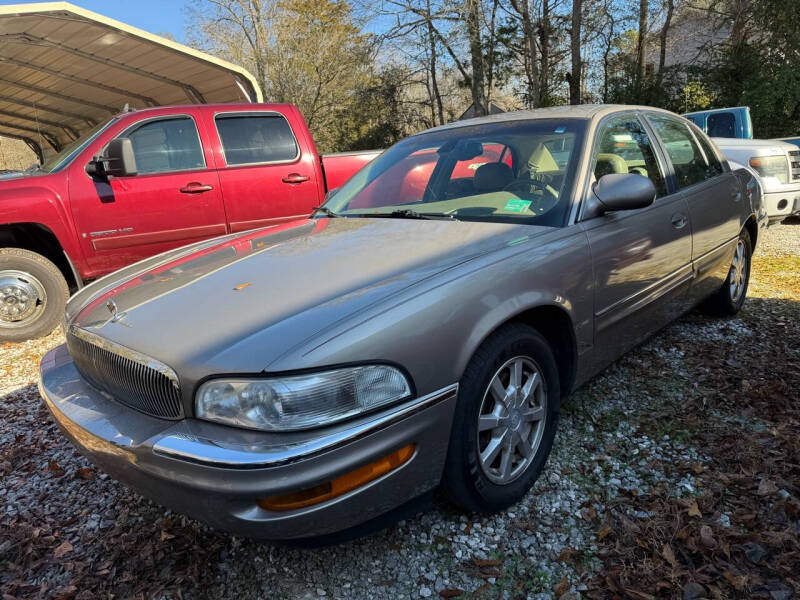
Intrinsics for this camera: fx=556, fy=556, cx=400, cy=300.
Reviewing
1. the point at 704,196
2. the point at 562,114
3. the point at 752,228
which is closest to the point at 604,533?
the point at 562,114

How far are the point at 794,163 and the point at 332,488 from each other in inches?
299

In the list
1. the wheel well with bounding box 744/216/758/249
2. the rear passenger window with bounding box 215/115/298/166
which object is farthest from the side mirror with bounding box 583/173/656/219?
the rear passenger window with bounding box 215/115/298/166

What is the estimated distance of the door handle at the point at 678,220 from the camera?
125 inches

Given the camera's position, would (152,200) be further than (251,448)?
Yes

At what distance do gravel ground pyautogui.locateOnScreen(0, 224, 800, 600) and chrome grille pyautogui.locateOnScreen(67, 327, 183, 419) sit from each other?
691 millimetres

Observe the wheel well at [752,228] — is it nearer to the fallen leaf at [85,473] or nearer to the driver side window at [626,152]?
the driver side window at [626,152]

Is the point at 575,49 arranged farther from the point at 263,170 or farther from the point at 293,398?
the point at 293,398

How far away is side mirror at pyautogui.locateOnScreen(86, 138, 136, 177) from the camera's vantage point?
471cm

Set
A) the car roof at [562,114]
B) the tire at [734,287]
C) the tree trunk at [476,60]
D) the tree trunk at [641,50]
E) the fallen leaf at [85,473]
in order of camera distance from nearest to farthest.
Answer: the fallen leaf at [85,473], the car roof at [562,114], the tire at [734,287], the tree trunk at [641,50], the tree trunk at [476,60]

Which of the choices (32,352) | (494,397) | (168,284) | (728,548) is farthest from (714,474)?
(32,352)

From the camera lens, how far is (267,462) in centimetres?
156

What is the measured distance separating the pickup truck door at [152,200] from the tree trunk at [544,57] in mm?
18465

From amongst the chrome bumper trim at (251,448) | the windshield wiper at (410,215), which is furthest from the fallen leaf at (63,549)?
the windshield wiper at (410,215)

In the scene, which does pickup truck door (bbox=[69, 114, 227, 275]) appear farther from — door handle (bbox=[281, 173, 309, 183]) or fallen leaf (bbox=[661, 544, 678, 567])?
fallen leaf (bbox=[661, 544, 678, 567])
